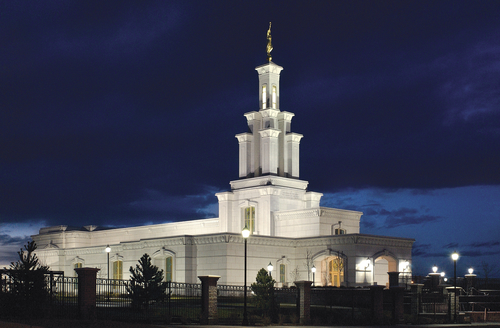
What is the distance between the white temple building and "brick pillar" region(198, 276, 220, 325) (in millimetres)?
24694

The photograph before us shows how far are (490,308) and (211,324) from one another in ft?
79.4

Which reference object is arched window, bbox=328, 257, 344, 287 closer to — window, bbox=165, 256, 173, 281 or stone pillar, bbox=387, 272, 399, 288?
stone pillar, bbox=387, 272, 399, 288

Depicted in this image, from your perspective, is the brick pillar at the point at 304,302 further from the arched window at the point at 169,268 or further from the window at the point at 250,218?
the window at the point at 250,218

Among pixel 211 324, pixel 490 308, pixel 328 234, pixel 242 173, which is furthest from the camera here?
pixel 242 173

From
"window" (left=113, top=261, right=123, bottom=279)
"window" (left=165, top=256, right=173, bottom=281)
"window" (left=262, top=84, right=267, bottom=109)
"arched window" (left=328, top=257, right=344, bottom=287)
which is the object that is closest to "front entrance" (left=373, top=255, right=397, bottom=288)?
"arched window" (left=328, top=257, right=344, bottom=287)

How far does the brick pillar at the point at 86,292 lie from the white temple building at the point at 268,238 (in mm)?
28638

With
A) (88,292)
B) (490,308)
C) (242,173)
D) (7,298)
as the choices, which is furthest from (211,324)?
(242,173)

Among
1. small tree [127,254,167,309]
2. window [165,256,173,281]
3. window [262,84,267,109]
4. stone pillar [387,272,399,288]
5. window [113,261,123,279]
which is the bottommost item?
window [113,261,123,279]

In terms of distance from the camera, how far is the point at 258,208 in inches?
2680

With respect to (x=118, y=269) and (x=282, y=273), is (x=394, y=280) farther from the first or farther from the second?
(x=118, y=269)

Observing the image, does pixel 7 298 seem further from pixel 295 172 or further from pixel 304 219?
pixel 295 172

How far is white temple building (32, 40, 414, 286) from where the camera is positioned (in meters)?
57.1

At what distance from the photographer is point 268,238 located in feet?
196

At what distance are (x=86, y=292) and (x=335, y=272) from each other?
117 feet
